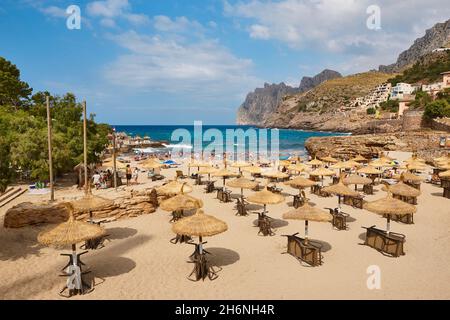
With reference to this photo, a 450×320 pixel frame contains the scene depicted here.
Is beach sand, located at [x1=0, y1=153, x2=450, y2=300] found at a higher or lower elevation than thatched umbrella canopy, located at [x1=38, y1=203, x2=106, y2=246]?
lower

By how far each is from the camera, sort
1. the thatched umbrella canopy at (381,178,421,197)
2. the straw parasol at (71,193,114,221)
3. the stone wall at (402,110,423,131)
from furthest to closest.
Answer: the stone wall at (402,110,423,131)
the thatched umbrella canopy at (381,178,421,197)
the straw parasol at (71,193,114,221)

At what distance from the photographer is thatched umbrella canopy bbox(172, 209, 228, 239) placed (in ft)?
30.3

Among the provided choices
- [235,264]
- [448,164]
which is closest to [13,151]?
[235,264]

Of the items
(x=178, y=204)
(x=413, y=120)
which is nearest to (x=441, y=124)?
(x=413, y=120)

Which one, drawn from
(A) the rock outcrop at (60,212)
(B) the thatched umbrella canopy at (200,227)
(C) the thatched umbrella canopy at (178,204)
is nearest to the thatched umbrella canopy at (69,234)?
(B) the thatched umbrella canopy at (200,227)

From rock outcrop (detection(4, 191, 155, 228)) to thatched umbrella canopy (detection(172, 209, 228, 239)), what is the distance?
711 centimetres

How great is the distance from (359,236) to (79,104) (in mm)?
21631

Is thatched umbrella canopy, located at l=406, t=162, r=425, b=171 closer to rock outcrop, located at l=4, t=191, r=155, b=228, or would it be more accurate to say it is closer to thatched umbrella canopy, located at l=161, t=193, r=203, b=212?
thatched umbrella canopy, located at l=161, t=193, r=203, b=212

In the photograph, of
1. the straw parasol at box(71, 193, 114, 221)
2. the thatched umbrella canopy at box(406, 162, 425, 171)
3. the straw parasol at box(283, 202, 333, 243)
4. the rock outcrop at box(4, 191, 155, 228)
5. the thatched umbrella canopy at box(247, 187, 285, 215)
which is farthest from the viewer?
the thatched umbrella canopy at box(406, 162, 425, 171)

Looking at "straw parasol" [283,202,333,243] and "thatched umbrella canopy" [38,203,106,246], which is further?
"straw parasol" [283,202,333,243]

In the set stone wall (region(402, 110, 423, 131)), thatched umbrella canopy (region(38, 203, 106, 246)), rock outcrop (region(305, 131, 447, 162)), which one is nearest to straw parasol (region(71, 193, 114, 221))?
thatched umbrella canopy (region(38, 203, 106, 246))

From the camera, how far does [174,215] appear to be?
604 inches
